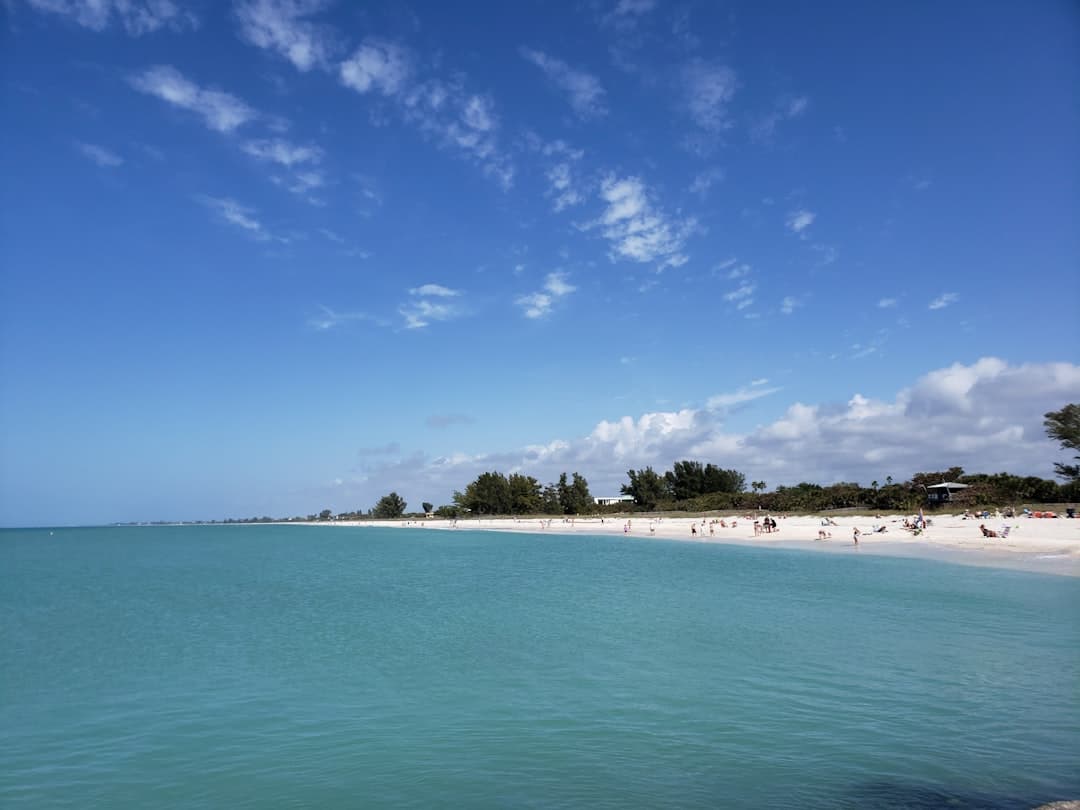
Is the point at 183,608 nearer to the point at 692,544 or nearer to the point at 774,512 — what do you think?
the point at 692,544

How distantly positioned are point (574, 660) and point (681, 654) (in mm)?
3197

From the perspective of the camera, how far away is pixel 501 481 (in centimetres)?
17000

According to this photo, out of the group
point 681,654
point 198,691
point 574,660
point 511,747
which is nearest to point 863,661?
point 681,654

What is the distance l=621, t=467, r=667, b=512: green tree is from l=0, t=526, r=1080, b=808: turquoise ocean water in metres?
96.7

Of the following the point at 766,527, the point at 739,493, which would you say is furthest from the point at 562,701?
the point at 739,493

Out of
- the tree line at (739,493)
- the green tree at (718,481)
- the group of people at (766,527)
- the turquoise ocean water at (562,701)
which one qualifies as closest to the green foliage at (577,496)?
the tree line at (739,493)

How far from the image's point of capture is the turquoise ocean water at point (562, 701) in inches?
415

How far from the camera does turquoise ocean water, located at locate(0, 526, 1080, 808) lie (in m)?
10.5

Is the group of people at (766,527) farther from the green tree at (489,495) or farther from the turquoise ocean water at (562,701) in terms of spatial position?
the green tree at (489,495)

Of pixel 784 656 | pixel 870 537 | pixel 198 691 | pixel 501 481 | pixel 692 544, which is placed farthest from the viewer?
pixel 501 481

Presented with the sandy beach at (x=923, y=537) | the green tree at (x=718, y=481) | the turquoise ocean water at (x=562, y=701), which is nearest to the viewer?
the turquoise ocean water at (x=562, y=701)

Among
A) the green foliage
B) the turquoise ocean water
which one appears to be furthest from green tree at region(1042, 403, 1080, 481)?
the green foliage

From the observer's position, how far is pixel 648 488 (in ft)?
424

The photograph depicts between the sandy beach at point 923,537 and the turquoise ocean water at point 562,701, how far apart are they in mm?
11019
